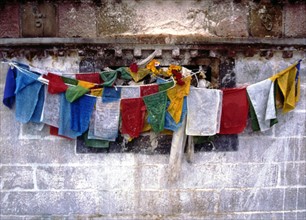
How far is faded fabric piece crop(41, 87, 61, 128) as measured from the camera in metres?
4.50

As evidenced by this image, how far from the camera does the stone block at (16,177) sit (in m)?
4.70

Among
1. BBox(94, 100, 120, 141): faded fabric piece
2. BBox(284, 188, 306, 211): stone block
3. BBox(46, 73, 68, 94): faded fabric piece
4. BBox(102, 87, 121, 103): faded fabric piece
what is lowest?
BBox(284, 188, 306, 211): stone block

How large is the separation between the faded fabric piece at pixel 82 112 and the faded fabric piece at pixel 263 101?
1923mm

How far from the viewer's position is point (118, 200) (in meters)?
4.79

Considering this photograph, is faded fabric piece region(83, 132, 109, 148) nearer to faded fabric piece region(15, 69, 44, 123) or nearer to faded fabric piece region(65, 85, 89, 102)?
faded fabric piece region(65, 85, 89, 102)

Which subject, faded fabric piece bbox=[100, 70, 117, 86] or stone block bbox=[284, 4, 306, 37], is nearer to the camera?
faded fabric piece bbox=[100, 70, 117, 86]

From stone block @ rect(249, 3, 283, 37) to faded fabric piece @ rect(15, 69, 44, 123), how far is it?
8.79ft

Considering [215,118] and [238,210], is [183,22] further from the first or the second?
[238,210]

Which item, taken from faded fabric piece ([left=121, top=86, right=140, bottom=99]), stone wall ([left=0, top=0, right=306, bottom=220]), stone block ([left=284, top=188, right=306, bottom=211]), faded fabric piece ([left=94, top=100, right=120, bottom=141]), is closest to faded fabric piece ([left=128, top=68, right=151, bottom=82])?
faded fabric piece ([left=121, top=86, right=140, bottom=99])

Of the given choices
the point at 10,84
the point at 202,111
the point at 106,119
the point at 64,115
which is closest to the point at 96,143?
the point at 106,119

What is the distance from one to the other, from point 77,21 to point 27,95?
106 centimetres

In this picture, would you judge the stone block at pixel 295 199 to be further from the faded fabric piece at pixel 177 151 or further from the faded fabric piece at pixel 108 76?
the faded fabric piece at pixel 108 76

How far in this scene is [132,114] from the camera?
4543mm

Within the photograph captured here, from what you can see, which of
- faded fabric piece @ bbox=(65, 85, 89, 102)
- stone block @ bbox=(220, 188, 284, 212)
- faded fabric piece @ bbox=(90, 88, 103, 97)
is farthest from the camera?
stone block @ bbox=(220, 188, 284, 212)
